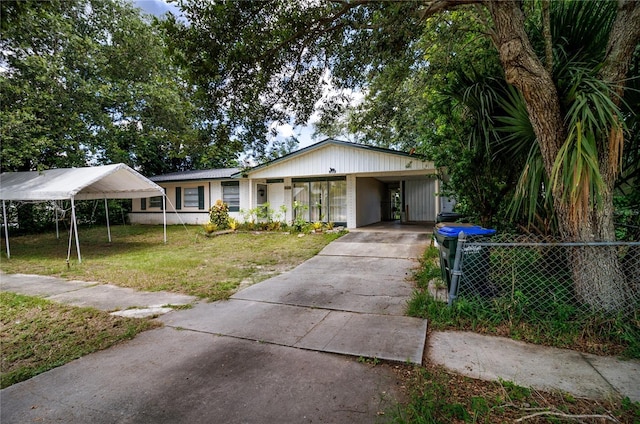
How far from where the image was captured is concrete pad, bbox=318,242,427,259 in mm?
7729

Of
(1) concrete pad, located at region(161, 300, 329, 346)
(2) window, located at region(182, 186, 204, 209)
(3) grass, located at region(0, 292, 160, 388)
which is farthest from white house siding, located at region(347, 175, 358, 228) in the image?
(3) grass, located at region(0, 292, 160, 388)

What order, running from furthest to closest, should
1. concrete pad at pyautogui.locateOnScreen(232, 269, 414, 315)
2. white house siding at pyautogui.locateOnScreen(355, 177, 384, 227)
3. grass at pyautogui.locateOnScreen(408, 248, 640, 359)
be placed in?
1. white house siding at pyautogui.locateOnScreen(355, 177, 384, 227)
2. concrete pad at pyautogui.locateOnScreen(232, 269, 414, 315)
3. grass at pyautogui.locateOnScreen(408, 248, 640, 359)

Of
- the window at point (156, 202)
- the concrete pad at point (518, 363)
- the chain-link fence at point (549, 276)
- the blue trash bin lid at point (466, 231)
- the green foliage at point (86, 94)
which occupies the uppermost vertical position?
the green foliage at point (86, 94)

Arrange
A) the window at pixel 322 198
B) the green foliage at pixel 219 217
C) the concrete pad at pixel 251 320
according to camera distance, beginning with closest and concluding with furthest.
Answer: the concrete pad at pixel 251 320 → the green foliage at pixel 219 217 → the window at pixel 322 198

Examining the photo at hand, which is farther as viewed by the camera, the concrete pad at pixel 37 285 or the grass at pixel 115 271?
the concrete pad at pixel 37 285

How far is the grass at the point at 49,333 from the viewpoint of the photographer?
9.22ft

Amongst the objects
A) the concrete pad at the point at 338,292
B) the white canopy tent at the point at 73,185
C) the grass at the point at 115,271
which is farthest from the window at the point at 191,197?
the concrete pad at the point at 338,292

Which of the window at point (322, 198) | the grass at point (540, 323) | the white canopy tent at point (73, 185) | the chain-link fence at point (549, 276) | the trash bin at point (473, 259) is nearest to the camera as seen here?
the grass at point (540, 323)

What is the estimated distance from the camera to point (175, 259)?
25.5ft

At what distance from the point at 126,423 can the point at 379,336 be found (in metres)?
2.23

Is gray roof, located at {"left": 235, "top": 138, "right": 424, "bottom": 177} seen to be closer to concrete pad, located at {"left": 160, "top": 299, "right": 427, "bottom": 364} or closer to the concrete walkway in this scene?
the concrete walkway

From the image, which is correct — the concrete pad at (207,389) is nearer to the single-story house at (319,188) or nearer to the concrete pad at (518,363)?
the concrete pad at (518,363)

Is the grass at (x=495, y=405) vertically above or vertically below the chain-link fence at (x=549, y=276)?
below

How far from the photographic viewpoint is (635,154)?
3.35m
